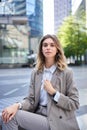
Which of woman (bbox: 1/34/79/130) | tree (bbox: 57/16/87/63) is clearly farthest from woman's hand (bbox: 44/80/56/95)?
tree (bbox: 57/16/87/63)

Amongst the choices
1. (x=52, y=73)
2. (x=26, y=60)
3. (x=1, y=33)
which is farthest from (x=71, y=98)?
(x=1, y=33)

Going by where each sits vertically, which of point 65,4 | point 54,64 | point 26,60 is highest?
point 65,4

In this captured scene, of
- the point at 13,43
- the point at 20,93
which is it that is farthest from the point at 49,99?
the point at 13,43

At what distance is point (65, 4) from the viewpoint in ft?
17.9

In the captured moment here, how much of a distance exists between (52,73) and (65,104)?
19cm

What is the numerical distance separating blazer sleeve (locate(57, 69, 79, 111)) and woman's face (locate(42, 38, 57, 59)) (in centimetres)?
13

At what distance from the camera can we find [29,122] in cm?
189

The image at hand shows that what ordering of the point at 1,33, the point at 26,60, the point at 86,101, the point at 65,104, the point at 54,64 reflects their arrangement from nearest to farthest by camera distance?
the point at 65,104
the point at 54,64
the point at 86,101
the point at 26,60
the point at 1,33

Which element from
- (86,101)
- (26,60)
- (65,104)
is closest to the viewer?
(65,104)

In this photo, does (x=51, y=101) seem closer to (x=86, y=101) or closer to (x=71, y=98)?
(x=71, y=98)

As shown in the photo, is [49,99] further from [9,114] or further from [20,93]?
[20,93]

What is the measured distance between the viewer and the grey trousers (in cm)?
187

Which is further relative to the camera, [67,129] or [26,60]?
[26,60]

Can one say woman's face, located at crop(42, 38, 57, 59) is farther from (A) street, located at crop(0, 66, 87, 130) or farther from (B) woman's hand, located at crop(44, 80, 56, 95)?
(A) street, located at crop(0, 66, 87, 130)
